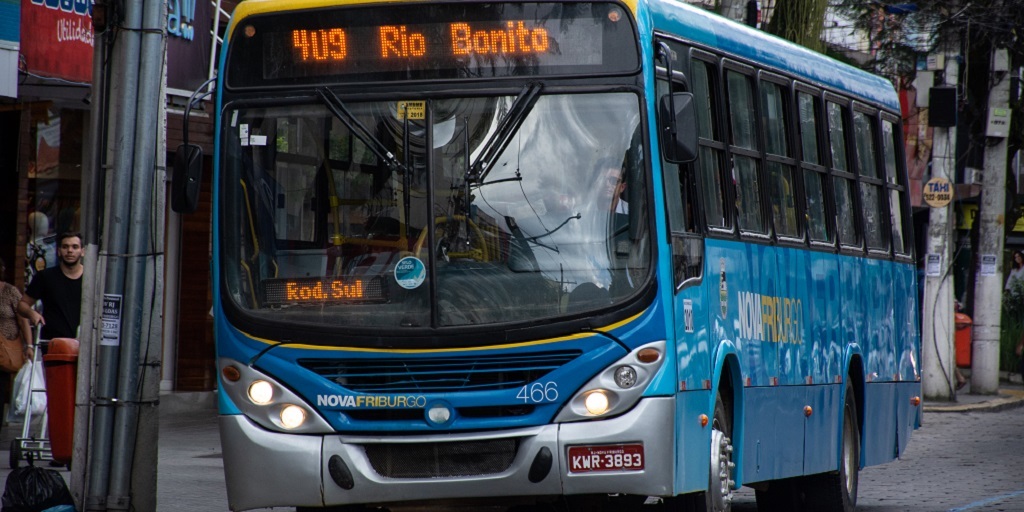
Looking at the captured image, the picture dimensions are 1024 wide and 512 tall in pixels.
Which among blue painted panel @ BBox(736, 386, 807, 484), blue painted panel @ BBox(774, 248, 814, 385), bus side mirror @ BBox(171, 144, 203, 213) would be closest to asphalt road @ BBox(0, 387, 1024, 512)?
blue painted panel @ BBox(736, 386, 807, 484)

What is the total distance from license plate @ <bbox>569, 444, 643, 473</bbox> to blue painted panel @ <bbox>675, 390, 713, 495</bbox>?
0.28 metres

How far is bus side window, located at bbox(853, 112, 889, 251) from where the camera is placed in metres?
12.5

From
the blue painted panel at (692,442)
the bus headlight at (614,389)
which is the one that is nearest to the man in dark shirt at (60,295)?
the blue painted panel at (692,442)

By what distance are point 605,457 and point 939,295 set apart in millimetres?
17821

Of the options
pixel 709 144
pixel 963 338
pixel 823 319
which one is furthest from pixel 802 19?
pixel 963 338

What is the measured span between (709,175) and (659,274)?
1.30 m

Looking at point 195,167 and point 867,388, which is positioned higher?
point 195,167

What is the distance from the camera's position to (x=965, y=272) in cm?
3981

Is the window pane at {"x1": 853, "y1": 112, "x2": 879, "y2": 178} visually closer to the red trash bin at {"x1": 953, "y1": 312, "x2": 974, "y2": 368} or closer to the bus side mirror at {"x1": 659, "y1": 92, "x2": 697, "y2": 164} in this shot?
the bus side mirror at {"x1": 659, "y1": 92, "x2": 697, "y2": 164}

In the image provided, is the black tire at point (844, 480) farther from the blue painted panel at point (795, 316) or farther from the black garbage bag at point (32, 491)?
the black garbage bag at point (32, 491)

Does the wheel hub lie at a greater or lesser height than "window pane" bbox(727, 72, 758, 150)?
lesser

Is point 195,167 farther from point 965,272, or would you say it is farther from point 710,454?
point 965,272

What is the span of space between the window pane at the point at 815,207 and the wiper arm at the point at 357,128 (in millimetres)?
3679

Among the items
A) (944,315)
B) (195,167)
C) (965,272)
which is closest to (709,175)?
(195,167)
